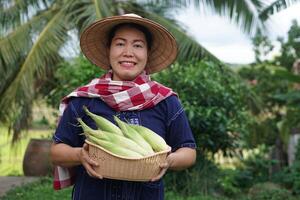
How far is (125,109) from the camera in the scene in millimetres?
2283

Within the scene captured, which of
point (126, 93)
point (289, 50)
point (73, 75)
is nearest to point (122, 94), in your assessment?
point (126, 93)

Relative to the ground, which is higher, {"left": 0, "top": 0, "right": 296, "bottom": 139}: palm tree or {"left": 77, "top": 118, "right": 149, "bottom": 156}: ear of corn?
{"left": 0, "top": 0, "right": 296, "bottom": 139}: palm tree

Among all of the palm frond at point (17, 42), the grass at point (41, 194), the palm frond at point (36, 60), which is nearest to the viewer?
the grass at point (41, 194)

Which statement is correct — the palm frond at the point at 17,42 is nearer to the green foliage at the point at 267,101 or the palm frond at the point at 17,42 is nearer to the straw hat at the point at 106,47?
the green foliage at the point at 267,101

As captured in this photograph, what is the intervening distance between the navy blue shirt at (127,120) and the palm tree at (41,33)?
204 inches

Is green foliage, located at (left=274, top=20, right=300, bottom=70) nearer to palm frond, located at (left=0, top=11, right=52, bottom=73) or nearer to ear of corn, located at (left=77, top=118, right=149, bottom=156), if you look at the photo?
palm frond, located at (left=0, top=11, right=52, bottom=73)

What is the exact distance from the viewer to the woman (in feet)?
7.41

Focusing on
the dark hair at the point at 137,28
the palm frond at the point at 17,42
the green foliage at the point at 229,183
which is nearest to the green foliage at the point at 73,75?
the palm frond at the point at 17,42

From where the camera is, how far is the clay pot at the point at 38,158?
8656 mm

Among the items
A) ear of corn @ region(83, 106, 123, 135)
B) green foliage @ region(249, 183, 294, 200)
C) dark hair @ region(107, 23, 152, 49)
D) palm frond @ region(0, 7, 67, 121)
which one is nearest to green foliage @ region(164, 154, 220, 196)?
green foliage @ region(249, 183, 294, 200)

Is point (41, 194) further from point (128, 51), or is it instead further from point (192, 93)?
point (128, 51)

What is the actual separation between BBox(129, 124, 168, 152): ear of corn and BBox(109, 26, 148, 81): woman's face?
0.29 m

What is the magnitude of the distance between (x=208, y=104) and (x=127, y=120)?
486 centimetres

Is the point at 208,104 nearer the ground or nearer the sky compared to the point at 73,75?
nearer the ground
